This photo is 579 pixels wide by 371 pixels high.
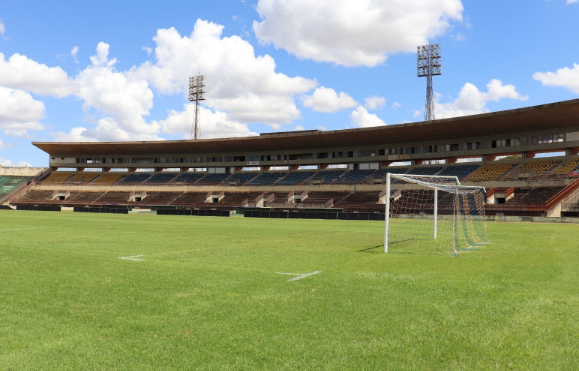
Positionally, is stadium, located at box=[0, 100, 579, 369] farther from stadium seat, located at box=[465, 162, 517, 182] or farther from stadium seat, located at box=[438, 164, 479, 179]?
stadium seat, located at box=[438, 164, 479, 179]

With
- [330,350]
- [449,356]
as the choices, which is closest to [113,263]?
[330,350]

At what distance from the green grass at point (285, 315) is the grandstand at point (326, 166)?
36510 millimetres

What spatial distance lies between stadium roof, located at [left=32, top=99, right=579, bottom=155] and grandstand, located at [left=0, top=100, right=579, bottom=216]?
149mm

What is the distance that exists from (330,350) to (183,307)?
2.59 m

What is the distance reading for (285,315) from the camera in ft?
18.5

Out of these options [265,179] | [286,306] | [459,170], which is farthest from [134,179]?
[286,306]

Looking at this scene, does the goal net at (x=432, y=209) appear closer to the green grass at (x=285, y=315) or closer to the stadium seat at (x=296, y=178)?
the green grass at (x=285, y=315)

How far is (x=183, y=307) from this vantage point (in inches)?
237

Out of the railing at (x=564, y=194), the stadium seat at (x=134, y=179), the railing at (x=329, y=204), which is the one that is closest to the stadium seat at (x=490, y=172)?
the railing at (x=564, y=194)

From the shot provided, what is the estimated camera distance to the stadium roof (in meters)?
44.0

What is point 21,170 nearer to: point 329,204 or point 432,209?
point 329,204

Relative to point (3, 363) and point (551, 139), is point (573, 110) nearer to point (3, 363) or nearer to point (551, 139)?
point (551, 139)

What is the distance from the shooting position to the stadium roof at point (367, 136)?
4405 cm

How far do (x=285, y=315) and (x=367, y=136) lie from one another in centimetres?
5513
